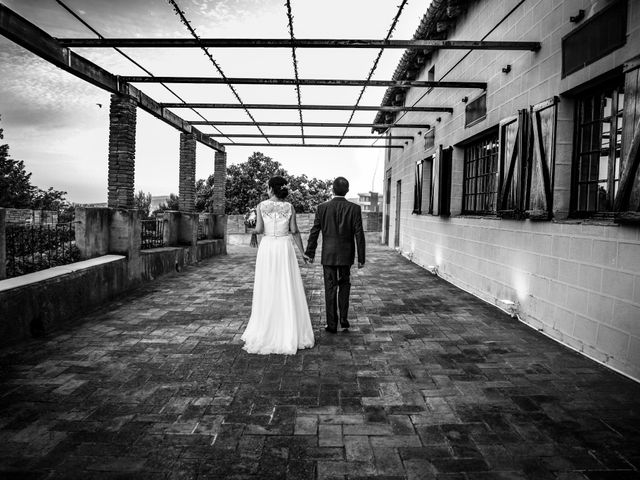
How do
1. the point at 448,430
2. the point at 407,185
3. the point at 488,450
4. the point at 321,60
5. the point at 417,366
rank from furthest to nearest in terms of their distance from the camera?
1. the point at 407,185
2. the point at 321,60
3. the point at 417,366
4. the point at 448,430
5. the point at 488,450

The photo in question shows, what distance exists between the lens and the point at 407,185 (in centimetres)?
1393

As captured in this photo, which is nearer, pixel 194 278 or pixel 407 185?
pixel 194 278

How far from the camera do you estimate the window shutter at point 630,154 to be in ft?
11.6

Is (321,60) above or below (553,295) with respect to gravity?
above

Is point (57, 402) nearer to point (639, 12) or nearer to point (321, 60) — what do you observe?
point (639, 12)

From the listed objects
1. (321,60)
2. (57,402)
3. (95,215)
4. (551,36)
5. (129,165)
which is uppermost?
(321,60)

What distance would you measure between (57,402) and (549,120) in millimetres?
5950

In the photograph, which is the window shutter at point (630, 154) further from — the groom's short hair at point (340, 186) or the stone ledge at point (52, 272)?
the stone ledge at point (52, 272)

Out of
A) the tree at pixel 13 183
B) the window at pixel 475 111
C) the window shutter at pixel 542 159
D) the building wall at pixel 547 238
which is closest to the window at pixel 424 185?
the building wall at pixel 547 238

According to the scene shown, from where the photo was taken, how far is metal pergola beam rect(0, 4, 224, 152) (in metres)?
4.55

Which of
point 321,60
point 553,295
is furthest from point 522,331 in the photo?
point 321,60

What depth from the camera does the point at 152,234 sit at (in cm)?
964

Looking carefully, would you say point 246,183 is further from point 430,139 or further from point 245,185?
point 430,139

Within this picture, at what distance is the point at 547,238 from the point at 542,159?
3.33 feet
